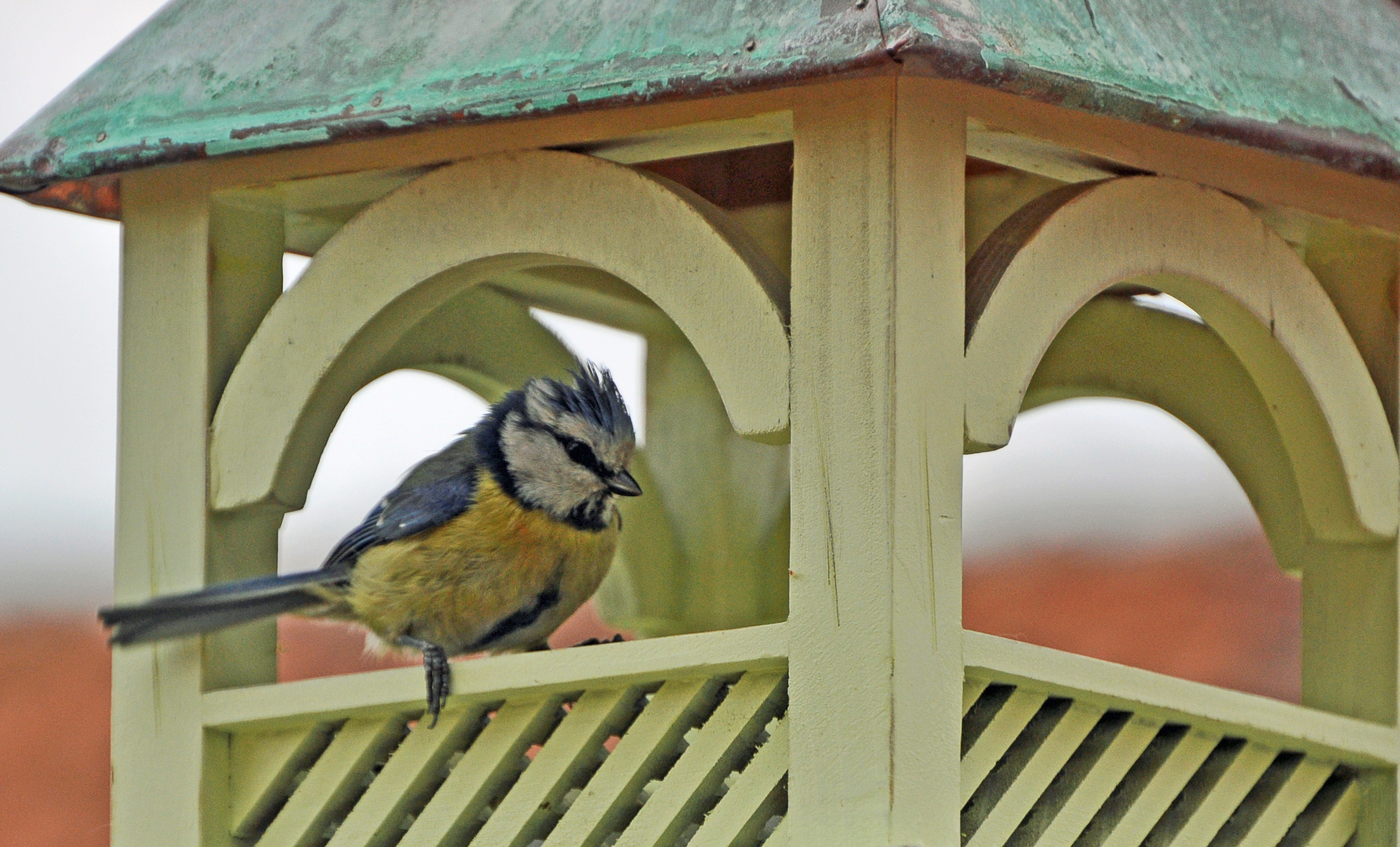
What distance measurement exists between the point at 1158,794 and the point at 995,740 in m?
0.32

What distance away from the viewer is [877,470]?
1572 millimetres

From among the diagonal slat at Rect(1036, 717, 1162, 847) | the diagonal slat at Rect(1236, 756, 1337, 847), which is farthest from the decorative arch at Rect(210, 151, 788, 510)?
the diagonal slat at Rect(1236, 756, 1337, 847)

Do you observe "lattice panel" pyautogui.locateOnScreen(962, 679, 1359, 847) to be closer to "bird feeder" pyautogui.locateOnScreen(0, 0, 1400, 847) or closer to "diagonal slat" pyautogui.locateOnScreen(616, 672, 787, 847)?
"bird feeder" pyautogui.locateOnScreen(0, 0, 1400, 847)

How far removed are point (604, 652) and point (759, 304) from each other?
1.42 ft

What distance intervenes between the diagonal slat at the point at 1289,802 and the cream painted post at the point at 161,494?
1.34 m

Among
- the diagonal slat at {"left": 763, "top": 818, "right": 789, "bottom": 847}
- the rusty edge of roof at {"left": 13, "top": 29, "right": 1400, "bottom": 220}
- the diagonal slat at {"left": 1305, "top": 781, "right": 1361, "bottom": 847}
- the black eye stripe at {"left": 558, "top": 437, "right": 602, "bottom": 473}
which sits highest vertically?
the rusty edge of roof at {"left": 13, "top": 29, "right": 1400, "bottom": 220}

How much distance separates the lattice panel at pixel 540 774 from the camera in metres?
1.73

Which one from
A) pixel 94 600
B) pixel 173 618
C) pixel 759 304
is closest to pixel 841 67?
pixel 759 304

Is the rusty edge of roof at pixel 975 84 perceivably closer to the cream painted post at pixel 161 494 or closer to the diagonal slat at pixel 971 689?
the cream painted post at pixel 161 494

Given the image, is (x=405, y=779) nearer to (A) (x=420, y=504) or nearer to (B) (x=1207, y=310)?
(A) (x=420, y=504)

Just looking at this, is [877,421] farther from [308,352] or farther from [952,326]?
[308,352]

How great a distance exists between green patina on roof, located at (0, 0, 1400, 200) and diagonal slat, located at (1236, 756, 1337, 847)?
788 mm

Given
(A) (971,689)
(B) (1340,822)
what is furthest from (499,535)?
(B) (1340,822)

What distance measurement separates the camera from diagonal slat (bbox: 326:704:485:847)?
76.2 inches
